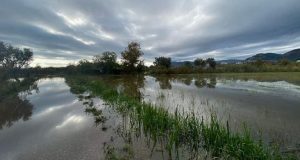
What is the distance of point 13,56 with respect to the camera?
215 ft

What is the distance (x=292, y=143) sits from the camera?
Result: 253 inches

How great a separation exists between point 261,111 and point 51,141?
32.9 ft

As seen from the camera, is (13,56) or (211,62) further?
(211,62)

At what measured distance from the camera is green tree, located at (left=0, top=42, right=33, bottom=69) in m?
56.8

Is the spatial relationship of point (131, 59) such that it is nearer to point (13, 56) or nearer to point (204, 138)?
point (13, 56)

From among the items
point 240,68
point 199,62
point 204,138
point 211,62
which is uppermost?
point 199,62

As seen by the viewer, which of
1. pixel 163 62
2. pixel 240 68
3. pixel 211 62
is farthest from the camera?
pixel 211 62

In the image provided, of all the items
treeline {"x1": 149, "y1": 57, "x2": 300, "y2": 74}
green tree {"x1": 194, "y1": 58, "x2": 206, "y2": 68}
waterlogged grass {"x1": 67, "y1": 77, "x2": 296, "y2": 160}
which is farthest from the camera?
green tree {"x1": 194, "y1": 58, "x2": 206, "y2": 68}

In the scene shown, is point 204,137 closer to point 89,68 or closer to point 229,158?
point 229,158

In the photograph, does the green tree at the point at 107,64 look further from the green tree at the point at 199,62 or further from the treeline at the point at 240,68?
the green tree at the point at 199,62

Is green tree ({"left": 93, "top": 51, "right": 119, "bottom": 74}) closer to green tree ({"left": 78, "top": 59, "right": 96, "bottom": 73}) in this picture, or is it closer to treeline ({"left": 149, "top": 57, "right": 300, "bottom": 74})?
green tree ({"left": 78, "top": 59, "right": 96, "bottom": 73})

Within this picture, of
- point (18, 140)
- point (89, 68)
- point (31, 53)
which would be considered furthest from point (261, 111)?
point (31, 53)

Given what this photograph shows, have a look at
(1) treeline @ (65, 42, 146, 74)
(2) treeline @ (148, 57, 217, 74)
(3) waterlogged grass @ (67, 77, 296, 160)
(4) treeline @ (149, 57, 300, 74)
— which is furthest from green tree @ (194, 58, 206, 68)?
(3) waterlogged grass @ (67, 77, 296, 160)

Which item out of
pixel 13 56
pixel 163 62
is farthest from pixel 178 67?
pixel 13 56
